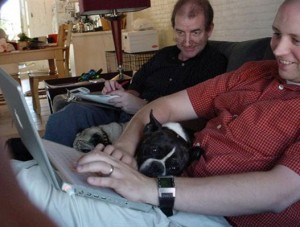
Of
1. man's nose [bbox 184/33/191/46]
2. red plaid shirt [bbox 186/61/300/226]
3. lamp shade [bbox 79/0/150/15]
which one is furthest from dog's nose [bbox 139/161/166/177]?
lamp shade [bbox 79/0/150/15]

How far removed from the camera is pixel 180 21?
2195 millimetres

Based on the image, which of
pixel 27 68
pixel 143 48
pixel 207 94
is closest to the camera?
pixel 207 94

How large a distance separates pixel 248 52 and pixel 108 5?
1.33 metres

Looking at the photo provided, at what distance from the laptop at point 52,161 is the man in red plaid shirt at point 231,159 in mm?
21

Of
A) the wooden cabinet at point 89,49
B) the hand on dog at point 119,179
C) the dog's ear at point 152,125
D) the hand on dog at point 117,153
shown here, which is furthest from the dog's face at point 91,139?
the wooden cabinet at point 89,49

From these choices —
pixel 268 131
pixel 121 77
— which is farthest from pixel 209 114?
pixel 121 77

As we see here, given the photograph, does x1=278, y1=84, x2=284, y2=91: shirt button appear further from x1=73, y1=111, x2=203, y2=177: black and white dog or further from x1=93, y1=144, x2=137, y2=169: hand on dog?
x1=93, y1=144, x2=137, y2=169: hand on dog

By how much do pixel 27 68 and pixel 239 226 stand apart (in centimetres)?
823

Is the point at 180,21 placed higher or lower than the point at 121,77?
higher

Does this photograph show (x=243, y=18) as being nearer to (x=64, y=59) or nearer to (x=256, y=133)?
(x=256, y=133)

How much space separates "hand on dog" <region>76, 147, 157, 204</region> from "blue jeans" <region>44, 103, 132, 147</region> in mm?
1003

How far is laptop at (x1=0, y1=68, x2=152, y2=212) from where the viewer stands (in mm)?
869

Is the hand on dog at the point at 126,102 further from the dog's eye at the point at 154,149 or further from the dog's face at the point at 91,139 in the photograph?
the dog's eye at the point at 154,149

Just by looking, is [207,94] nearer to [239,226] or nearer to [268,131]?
[268,131]
